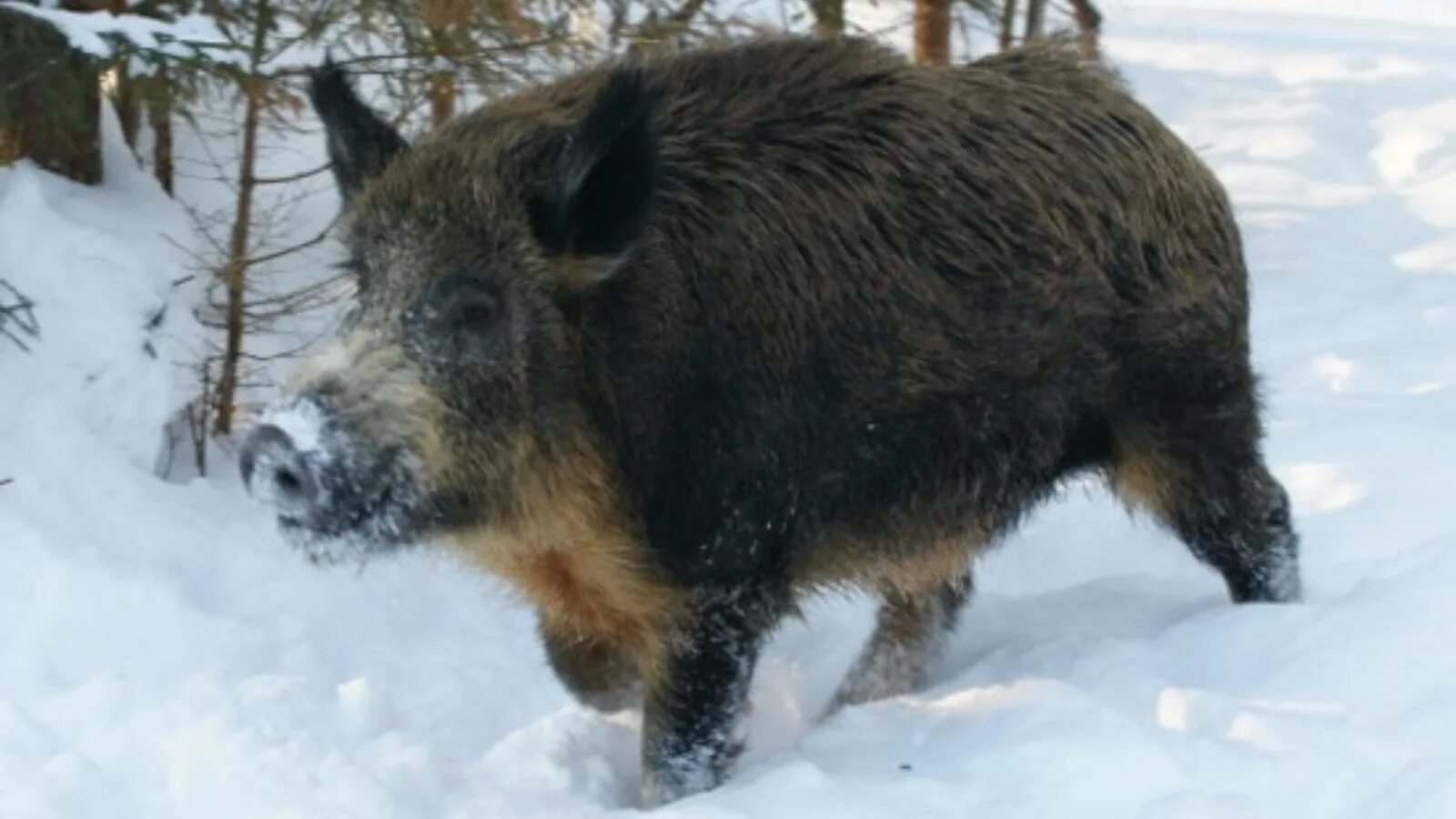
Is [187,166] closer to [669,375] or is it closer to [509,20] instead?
[509,20]

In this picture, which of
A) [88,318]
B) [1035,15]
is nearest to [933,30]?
[1035,15]

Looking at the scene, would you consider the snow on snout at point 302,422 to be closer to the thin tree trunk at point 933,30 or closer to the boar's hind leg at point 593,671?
the boar's hind leg at point 593,671

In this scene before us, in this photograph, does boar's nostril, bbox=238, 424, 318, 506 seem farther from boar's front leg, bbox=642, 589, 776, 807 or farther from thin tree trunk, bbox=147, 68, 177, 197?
thin tree trunk, bbox=147, 68, 177, 197

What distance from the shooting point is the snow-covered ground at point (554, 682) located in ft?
13.2

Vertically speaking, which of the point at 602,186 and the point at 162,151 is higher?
the point at 602,186

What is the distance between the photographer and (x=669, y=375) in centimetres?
436

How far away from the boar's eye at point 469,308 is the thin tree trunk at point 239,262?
9.98 ft

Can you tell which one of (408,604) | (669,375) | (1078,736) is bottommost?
(408,604)

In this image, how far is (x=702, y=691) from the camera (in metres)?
4.51

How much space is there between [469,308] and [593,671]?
1.19 meters

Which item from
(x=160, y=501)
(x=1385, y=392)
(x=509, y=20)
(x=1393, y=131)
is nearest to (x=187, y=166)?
(x=509, y=20)

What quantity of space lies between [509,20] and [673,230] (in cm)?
334

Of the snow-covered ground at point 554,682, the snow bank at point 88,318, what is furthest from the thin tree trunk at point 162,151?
the snow bank at point 88,318

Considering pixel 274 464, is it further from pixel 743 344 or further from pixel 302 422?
pixel 743 344
